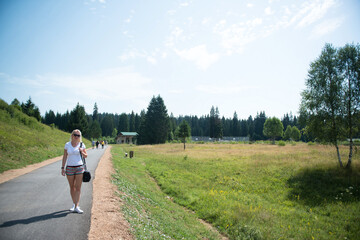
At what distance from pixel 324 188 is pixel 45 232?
60.0ft

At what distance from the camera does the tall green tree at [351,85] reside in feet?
61.4

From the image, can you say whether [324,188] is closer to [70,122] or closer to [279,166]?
[279,166]

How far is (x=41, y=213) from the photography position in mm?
5883

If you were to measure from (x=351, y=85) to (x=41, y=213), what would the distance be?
2688 centimetres

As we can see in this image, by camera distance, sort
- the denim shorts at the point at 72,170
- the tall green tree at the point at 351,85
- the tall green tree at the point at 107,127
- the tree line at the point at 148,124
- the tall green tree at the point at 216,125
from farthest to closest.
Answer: the tall green tree at the point at 107,127 → the tall green tree at the point at 216,125 → the tree line at the point at 148,124 → the tall green tree at the point at 351,85 → the denim shorts at the point at 72,170

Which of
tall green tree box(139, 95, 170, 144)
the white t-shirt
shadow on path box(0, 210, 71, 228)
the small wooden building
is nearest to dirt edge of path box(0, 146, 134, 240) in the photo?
shadow on path box(0, 210, 71, 228)

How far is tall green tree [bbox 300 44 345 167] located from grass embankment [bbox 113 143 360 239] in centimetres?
342

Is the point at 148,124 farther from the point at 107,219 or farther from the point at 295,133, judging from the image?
the point at 295,133

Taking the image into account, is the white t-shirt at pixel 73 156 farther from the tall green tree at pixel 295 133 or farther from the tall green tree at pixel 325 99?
the tall green tree at pixel 295 133

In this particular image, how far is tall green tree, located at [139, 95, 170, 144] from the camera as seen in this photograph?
2776 inches

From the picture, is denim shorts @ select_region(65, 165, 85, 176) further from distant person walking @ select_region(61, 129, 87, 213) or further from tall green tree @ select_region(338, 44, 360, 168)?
tall green tree @ select_region(338, 44, 360, 168)

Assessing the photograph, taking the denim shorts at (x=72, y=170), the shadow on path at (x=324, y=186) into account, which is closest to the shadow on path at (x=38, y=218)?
the denim shorts at (x=72, y=170)

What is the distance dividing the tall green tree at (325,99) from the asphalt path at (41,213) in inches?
891

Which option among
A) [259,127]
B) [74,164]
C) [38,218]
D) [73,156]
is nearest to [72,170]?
[74,164]
